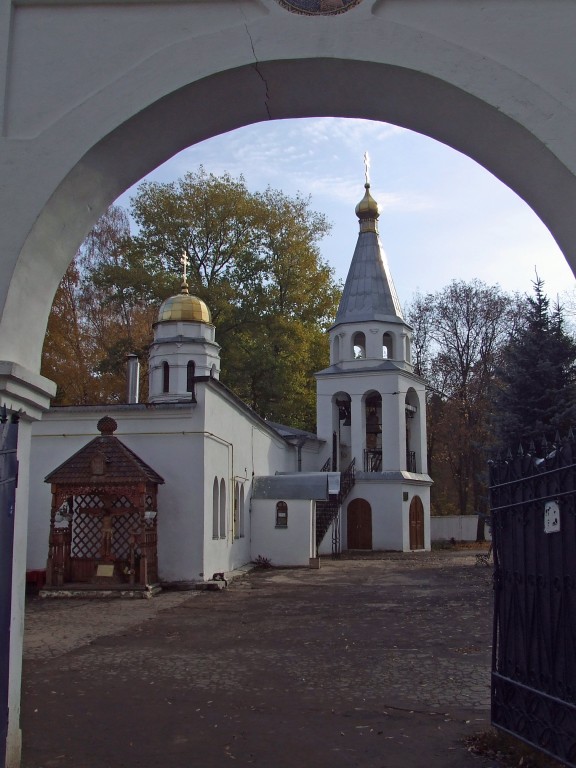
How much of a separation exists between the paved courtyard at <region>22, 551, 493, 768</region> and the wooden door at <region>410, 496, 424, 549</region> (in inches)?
636

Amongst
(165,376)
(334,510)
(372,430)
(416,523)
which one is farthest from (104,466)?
(416,523)

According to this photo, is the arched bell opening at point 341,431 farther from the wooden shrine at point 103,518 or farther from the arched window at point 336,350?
the wooden shrine at point 103,518

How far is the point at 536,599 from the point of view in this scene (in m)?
4.95

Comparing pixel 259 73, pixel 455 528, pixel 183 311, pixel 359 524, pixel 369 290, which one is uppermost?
pixel 369 290

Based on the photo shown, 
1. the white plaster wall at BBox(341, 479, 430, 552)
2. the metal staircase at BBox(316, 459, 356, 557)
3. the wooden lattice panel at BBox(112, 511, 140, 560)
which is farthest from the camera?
the white plaster wall at BBox(341, 479, 430, 552)

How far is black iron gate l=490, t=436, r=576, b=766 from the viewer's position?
4.61 metres

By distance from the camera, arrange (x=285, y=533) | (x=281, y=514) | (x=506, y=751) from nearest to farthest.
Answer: (x=506, y=751), (x=285, y=533), (x=281, y=514)

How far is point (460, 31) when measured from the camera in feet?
15.5

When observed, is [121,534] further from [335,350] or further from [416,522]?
[335,350]

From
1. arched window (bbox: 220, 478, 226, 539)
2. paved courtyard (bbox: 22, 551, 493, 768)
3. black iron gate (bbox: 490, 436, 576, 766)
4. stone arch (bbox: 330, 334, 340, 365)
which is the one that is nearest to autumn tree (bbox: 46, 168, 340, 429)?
stone arch (bbox: 330, 334, 340, 365)

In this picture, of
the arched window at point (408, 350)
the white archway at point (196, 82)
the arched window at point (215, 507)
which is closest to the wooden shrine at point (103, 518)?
the arched window at point (215, 507)

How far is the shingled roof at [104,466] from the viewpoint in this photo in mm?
16375

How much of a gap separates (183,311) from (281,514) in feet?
28.1

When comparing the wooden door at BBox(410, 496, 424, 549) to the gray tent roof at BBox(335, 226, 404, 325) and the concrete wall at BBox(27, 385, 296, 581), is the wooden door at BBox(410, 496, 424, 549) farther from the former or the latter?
the concrete wall at BBox(27, 385, 296, 581)
